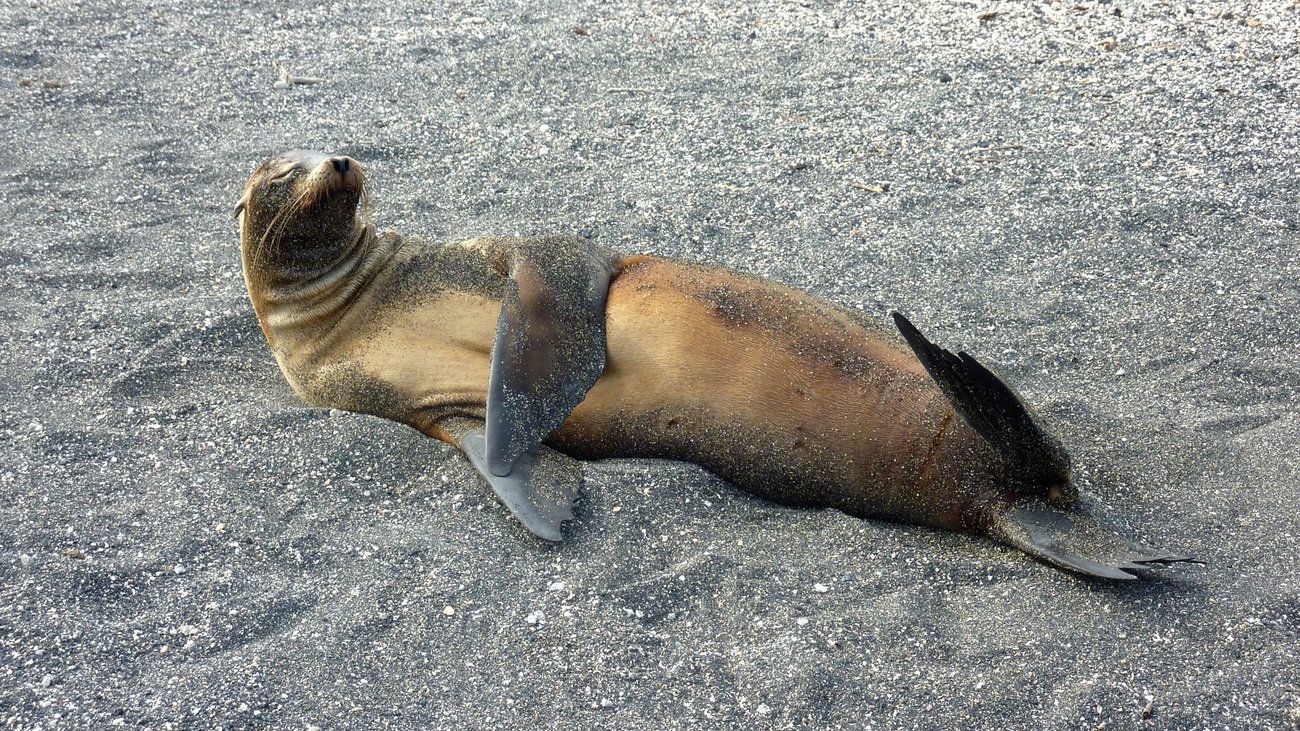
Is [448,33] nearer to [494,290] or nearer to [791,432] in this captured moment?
[494,290]

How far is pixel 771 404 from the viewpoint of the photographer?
3309 mm

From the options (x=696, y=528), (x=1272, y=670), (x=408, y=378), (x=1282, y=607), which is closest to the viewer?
(x=1272, y=670)

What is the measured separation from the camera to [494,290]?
3730mm

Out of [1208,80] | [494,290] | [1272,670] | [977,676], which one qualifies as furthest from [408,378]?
[1208,80]

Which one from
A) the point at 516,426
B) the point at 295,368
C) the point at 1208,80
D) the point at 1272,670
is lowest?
the point at 295,368

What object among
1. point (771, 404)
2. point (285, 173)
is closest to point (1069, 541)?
point (771, 404)

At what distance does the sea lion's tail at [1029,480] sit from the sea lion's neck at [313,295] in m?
2.00

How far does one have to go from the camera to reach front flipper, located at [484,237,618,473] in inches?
129

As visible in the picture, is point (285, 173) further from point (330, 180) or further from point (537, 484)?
point (537, 484)

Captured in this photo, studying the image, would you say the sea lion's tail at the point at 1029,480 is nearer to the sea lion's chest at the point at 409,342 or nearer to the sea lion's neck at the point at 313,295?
the sea lion's chest at the point at 409,342

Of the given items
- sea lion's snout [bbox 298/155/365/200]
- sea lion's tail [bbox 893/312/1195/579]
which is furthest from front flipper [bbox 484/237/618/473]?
sea lion's tail [bbox 893/312/1195/579]

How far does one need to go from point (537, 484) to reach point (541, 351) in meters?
0.44

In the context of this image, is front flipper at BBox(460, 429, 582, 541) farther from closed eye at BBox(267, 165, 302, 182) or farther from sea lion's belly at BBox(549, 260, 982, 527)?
closed eye at BBox(267, 165, 302, 182)

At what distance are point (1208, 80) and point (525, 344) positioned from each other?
436 cm
